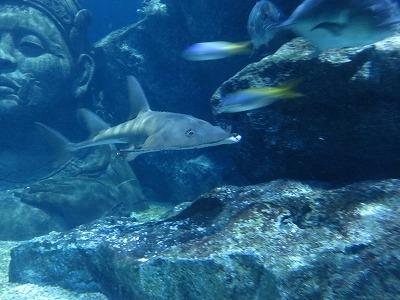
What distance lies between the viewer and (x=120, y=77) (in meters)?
10.3

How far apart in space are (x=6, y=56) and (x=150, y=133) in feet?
19.5

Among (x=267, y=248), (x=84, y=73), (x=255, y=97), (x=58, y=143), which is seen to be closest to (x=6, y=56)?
(x=84, y=73)

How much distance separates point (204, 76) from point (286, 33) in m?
3.63

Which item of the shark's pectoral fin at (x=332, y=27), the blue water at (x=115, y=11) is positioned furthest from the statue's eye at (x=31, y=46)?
the blue water at (x=115, y=11)

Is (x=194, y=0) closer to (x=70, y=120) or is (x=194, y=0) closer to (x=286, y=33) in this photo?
(x=286, y=33)

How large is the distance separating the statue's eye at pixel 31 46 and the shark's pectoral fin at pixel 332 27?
8.19 meters

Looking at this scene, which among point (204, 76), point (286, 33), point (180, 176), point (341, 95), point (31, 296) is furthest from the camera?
point (204, 76)

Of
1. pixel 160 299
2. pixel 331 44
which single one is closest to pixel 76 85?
pixel 160 299

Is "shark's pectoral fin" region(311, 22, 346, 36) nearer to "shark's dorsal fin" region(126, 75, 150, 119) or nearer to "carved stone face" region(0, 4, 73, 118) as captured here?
"shark's dorsal fin" region(126, 75, 150, 119)

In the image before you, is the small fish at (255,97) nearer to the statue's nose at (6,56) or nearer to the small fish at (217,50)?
the small fish at (217,50)

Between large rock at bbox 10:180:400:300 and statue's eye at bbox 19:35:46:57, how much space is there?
20.7ft

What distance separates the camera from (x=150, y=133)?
4.69m

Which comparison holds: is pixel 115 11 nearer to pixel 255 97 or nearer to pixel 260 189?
pixel 260 189

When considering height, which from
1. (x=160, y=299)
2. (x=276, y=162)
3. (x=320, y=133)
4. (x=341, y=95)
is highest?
(x=341, y=95)
